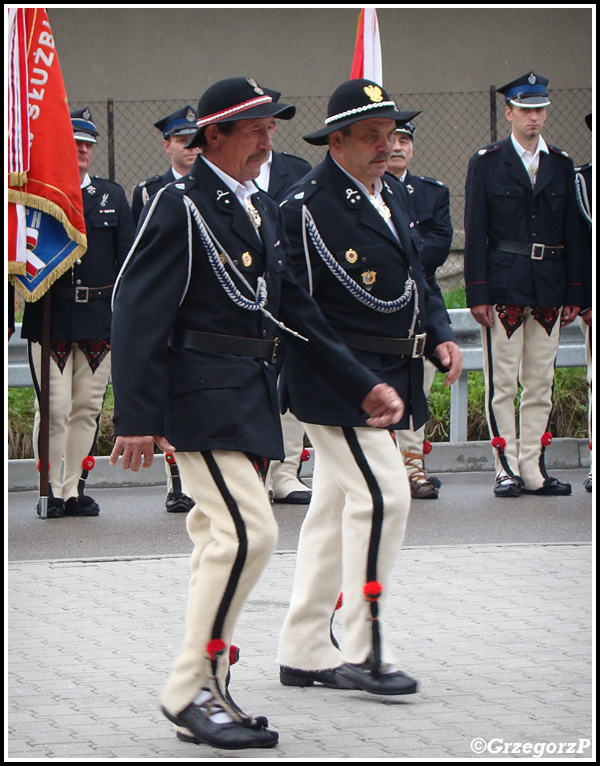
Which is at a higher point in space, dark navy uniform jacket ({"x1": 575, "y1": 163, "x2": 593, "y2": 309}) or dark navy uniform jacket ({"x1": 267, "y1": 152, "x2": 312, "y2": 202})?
dark navy uniform jacket ({"x1": 267, "y1": 152, "x2": 312, "y2": 202})

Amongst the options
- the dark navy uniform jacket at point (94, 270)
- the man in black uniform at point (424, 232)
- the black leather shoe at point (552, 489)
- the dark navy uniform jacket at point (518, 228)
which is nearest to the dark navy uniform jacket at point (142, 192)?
the dark navy uniform jacket at point (94, 270)

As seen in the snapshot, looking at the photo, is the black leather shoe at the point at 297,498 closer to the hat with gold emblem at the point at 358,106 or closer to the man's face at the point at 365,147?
the man's face at the point at 365,147

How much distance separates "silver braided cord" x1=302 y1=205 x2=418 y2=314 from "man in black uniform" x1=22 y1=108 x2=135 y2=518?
3691mm

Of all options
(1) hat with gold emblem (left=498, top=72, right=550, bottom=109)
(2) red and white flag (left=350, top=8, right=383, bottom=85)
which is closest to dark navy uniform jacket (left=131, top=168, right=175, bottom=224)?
(1) hat with gold emblem (left=498, top=72, right=550, bottom=109)

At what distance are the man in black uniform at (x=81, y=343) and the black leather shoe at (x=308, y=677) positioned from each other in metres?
3.79

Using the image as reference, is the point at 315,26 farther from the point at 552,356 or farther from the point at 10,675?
the point at 10,675

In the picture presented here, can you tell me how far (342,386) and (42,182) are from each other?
161 inches

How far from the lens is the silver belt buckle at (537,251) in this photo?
874cm

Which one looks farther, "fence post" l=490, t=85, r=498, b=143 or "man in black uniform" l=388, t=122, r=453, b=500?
"fence post" l=490, t=85, r=498, b=143

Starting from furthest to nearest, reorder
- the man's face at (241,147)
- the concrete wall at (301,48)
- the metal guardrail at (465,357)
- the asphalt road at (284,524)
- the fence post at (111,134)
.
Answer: the concrete wall at (301,48) < the fence post at (111,134) < the metal guardrail at (465,357) < the asphalt road at (284,524) < the man's face at (241,147)

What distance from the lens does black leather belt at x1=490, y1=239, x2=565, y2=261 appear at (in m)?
8.75

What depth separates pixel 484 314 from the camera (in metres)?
8.80

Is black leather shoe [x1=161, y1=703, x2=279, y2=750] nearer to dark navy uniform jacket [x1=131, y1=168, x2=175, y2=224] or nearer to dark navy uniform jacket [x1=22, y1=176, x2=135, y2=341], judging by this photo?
dark navy uniform jacket [x1=22, y1=176, x2=135, y2=341]

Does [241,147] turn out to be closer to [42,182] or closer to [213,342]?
[213,342]
